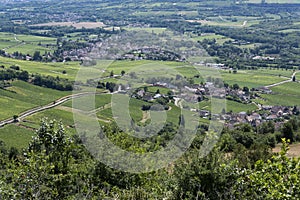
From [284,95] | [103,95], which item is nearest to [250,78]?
[284,95]

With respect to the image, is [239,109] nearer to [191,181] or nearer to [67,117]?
[67,117]

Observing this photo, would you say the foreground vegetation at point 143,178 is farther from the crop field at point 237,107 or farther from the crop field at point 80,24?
the crop field at point 80,24

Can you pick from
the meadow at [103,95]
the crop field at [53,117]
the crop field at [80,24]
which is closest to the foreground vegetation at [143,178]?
the meadow at [103,95]

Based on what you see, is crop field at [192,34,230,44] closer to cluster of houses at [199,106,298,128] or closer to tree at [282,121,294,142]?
cluster of houses at [199,106,298,128]

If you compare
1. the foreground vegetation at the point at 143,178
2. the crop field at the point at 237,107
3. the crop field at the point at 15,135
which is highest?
the foreground vegetation at the point at 143,178

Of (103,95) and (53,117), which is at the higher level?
(103,95)

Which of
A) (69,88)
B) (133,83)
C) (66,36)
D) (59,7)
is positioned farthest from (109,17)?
(133,83)

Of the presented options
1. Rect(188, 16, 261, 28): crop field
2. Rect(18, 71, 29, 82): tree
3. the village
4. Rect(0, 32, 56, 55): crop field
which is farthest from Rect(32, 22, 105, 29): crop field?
the village

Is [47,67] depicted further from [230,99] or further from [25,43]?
[230,99]

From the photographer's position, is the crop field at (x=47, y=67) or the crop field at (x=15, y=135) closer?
the crop field at (x=15, y=135)
